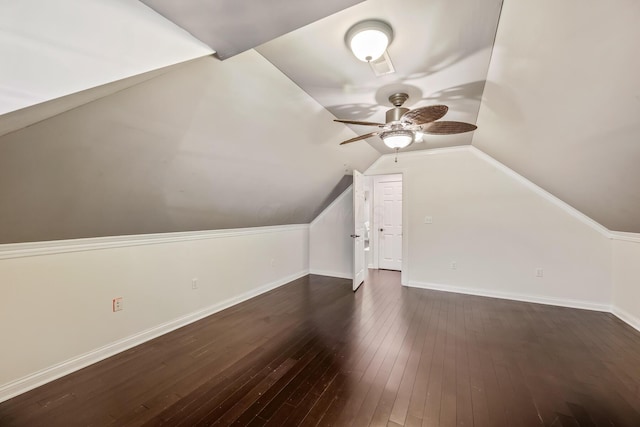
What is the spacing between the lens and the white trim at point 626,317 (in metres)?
2.85

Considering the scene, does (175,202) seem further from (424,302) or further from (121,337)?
(424,302)

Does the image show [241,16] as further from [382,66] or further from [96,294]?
[96,294]

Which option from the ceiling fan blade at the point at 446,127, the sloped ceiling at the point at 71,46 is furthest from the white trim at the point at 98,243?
the ceiling fan blade at the point at 446,127

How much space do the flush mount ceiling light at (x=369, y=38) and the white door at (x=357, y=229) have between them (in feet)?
8.69

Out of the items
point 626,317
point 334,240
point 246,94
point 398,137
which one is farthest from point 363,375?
point 626,317

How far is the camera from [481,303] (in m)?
3.62

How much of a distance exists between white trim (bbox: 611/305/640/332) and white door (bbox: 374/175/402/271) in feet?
10.3

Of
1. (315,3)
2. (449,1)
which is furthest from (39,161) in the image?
(449,1)

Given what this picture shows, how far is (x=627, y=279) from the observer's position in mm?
3035

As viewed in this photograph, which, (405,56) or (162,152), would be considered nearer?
(405,56)

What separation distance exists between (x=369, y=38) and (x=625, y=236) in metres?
3.91

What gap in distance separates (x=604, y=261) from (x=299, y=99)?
4.33m

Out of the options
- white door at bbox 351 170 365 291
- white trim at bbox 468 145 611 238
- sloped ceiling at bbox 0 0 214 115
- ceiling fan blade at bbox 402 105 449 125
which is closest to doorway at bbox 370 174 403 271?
white door at bbox 351 170 365 291

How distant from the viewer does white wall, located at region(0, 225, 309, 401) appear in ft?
6.02
